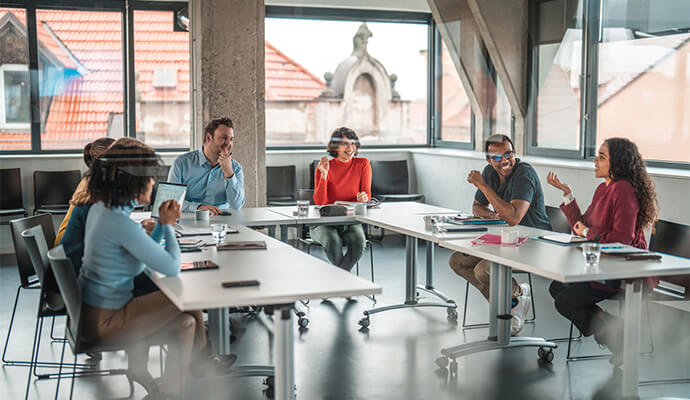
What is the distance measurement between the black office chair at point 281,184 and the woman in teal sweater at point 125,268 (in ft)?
16.2

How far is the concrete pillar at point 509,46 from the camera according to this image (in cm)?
770

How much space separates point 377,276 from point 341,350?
2295mm

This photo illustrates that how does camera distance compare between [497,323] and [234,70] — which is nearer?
[497,323]

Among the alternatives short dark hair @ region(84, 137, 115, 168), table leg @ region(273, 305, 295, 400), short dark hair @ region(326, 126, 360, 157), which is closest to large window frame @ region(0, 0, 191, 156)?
short dark hair @ region(326, 126, 360, 157)

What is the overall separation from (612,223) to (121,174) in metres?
2.59

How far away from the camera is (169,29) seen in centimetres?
848

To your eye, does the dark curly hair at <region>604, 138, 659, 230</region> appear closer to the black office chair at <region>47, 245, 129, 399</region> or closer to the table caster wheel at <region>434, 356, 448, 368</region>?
the table caster wheel at <region>434, 356, 448, 368</region>

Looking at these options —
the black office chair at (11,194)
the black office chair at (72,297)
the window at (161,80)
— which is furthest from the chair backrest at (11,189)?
the black office chair at (72,297)

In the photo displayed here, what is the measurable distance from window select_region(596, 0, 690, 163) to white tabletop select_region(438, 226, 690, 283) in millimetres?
2278

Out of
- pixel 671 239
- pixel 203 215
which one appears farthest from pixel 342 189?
pixel 671 239

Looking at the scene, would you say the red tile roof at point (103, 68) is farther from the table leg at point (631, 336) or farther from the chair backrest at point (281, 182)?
the table leg at point (631, 336)

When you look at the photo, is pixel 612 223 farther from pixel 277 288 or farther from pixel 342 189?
pixel 342 189

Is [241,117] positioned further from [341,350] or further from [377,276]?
[341,350]

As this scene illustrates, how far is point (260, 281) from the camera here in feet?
10.3
